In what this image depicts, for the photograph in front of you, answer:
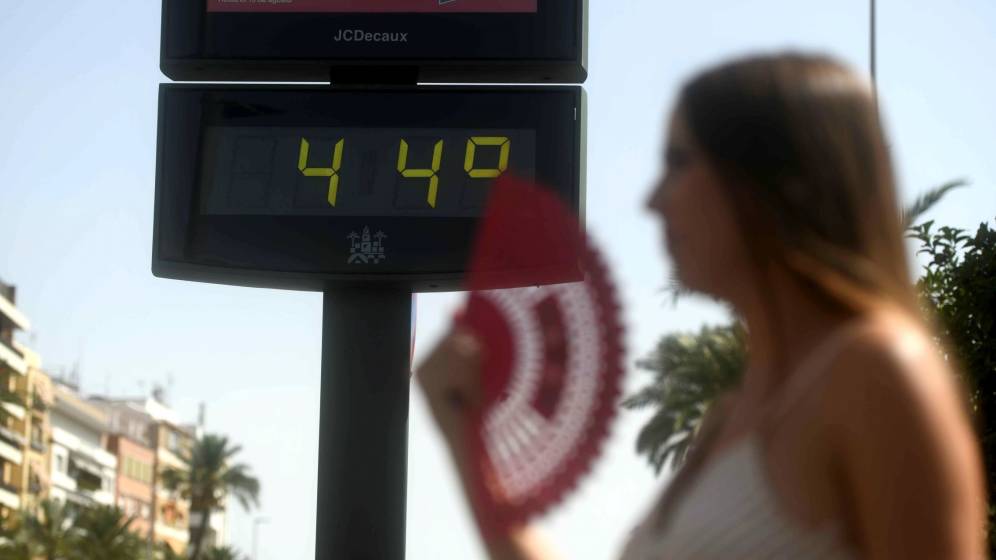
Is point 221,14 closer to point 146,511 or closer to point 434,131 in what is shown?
point 434,131

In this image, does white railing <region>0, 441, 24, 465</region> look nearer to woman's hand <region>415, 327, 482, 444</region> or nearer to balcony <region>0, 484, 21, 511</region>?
balcony <region>0, 484, 21, 511</region>

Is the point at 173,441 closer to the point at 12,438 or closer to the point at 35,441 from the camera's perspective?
the point at 35,441

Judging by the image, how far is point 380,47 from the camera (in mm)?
5586

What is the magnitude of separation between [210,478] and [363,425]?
8732cm

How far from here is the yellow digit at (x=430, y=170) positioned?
536 centimetres

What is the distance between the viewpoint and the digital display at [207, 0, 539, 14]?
5559 millimetres

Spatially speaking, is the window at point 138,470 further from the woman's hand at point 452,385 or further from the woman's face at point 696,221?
the woman's face at point 696,221

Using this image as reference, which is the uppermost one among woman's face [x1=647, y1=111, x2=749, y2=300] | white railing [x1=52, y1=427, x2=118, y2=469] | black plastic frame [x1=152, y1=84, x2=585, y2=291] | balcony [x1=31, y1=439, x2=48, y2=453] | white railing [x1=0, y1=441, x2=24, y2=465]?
white railing [x1=52, y1=427, x2=118, y2=469]

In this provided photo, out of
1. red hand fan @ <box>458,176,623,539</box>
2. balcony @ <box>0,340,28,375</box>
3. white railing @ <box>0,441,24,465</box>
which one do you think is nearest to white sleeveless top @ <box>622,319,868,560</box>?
red hand fan @ <box>458,176,623,539</box>

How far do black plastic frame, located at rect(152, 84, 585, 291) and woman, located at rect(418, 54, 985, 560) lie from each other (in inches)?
145

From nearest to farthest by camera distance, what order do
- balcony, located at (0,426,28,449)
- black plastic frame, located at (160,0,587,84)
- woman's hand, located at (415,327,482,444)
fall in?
woman's hand, located at (415,327,482,444) < black plastic frame, located at (160,0,587,84) < balcony, located at (0,426,28,449)

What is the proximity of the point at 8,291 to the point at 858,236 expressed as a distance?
8145 centimetres

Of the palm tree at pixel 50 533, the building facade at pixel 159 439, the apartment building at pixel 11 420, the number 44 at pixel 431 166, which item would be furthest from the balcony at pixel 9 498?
the number 44 at pixel 431 166

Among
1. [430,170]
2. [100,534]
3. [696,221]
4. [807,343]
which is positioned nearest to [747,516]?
[807,343]
